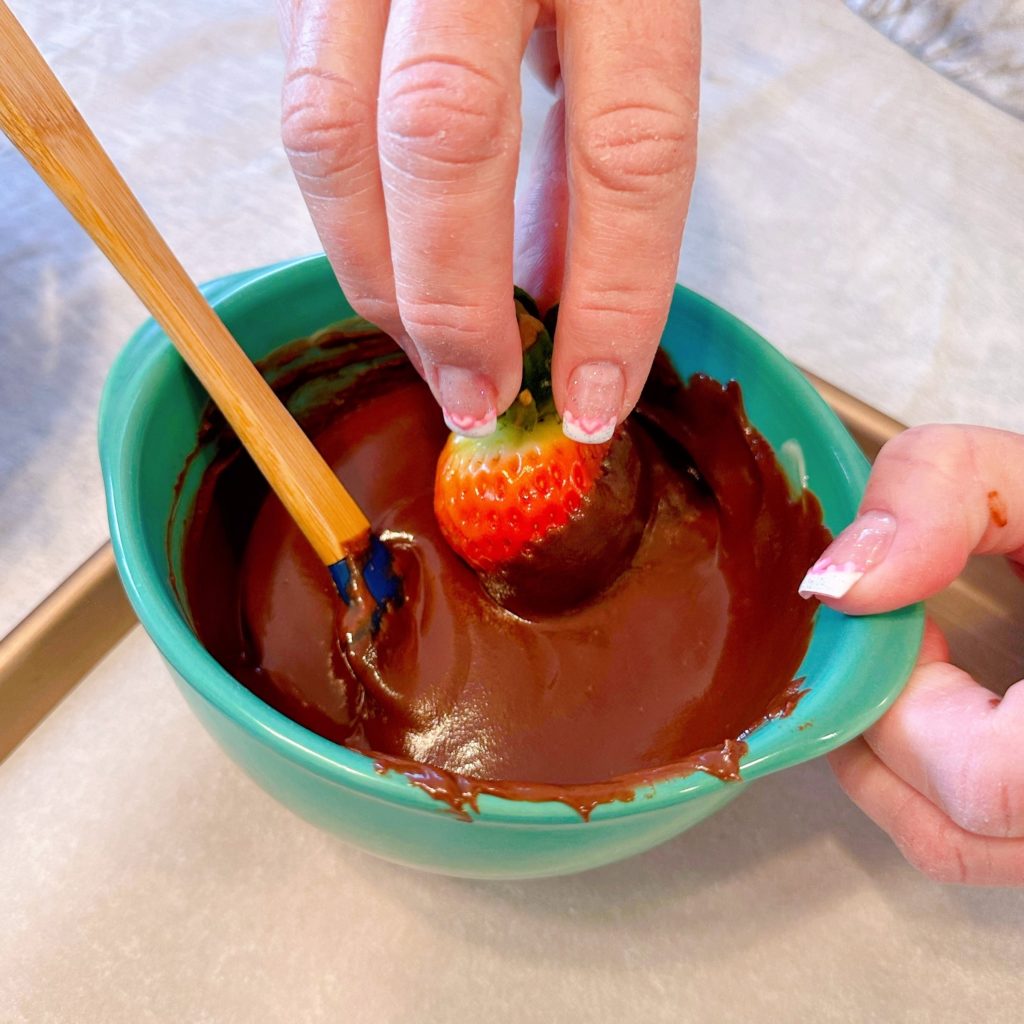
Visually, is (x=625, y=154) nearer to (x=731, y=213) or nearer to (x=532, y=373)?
(x=532, y=373)

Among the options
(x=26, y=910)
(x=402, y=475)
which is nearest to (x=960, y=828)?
(x=402, y=475)

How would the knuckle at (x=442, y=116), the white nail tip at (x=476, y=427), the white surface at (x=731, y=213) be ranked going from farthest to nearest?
the white surface at (x=731, y=213)
the white nail tip at (x=476, y=427)
the knuckle at (x=442, y=116)

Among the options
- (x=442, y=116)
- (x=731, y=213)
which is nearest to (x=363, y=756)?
(x=442, y=116)

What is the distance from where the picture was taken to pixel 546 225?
612 millimetres

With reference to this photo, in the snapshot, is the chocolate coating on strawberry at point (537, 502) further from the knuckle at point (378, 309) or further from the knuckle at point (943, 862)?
the knuckle at point (943, 862)

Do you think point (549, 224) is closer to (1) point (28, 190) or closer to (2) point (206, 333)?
(2) point (206, 333)

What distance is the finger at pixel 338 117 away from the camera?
0.42m

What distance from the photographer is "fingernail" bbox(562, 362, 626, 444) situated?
0.46m

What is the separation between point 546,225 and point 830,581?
0.98ft

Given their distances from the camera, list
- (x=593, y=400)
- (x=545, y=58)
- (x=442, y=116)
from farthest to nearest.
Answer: (x=545, y=58), (x=593, y=400), (x=442, y=116)

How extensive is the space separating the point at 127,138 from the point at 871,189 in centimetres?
81

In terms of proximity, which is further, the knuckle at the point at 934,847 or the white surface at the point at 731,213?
the white surface at the point at 731,213

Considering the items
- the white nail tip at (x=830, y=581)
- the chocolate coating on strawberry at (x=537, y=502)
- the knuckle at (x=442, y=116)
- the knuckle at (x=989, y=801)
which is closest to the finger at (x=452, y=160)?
the knuckle at (x=442, y=116)

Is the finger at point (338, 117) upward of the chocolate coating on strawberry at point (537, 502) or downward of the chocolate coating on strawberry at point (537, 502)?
upward
